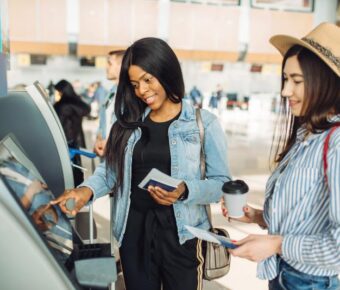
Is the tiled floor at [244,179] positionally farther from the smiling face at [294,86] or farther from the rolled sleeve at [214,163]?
the smiling face at [294,86]

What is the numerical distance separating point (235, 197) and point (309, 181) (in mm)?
268

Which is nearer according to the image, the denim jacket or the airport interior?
the airport interior

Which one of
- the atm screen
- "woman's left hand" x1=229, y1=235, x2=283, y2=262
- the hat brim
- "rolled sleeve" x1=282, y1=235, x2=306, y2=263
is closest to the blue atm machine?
the atm screen

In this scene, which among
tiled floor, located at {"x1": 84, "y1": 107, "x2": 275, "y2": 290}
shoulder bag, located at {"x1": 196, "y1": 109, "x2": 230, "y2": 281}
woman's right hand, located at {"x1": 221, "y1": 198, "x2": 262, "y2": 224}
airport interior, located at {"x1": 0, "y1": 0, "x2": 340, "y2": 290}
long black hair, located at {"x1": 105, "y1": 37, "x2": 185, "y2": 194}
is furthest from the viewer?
tiled floor, located at {"x1": 84, "y1": 107, "x2": 275, "y2": 290}

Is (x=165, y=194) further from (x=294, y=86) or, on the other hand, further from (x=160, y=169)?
(x=294, y=86)

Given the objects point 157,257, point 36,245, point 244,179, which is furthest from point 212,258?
point 244,179

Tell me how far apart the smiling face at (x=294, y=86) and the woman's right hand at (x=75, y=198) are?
87cm

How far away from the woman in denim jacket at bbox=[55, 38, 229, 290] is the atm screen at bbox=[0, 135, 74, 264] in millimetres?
270

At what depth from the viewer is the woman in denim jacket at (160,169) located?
66.9 inches

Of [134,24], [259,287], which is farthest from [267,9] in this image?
[259,287]

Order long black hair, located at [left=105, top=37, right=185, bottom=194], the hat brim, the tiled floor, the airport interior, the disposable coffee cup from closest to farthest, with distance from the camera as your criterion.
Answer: the airport interior → the hat brim → the disposable coffee cup → long black hair, located at [left=105, top=37, right=185, bottom=194] → the tiled floor

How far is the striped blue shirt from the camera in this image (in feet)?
3.80

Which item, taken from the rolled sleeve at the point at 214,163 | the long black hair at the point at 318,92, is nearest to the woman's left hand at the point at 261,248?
the long black hair at the point at 318,92

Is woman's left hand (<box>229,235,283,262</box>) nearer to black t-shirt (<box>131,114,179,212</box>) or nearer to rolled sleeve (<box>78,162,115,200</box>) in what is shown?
black t-shirt (<box>131,114,179,212</box>)
